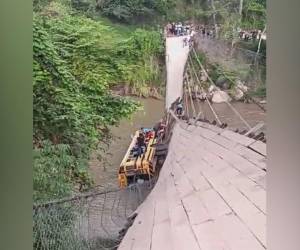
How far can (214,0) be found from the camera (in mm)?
1917

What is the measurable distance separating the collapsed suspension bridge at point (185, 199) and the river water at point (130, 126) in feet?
0.08

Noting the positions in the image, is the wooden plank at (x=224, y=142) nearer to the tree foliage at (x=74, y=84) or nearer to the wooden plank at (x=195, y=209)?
the wooden plank at (x=195, y=209)

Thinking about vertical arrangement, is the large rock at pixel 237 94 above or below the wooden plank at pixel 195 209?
above

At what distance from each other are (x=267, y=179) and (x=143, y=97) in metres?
0.65

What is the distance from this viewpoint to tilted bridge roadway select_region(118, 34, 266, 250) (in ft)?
6.06

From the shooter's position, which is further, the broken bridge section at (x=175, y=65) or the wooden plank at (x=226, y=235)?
the broken bridge section at (x=175, y=65)

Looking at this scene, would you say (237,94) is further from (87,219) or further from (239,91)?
(87,219)

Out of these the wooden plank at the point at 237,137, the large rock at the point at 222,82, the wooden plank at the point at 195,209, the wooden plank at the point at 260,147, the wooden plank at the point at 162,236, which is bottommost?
the wooden plank at the point at 162,236

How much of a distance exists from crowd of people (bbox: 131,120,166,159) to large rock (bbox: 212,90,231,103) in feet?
0.84

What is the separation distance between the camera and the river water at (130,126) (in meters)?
1.90

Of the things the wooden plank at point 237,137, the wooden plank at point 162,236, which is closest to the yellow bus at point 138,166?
the wooden plank at point 162,236

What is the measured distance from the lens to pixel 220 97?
6.28 feet
